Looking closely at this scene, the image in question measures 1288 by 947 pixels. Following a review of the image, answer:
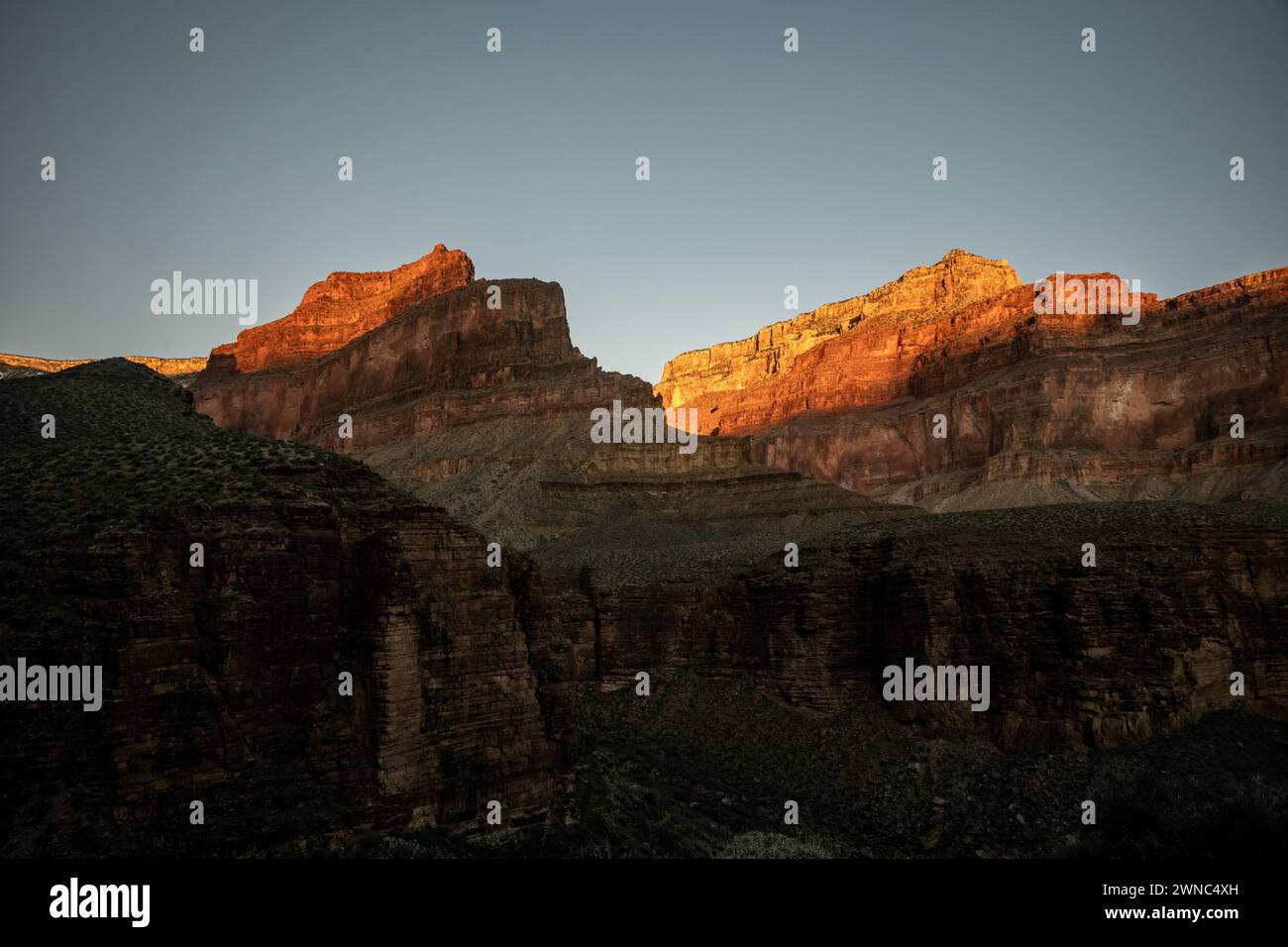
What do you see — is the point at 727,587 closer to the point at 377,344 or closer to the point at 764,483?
the point at 764,483

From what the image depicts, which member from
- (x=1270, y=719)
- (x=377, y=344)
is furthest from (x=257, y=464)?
(x=377, y=344)

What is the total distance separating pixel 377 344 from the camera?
135000 mm

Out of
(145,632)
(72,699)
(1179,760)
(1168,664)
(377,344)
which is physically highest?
(377,344)

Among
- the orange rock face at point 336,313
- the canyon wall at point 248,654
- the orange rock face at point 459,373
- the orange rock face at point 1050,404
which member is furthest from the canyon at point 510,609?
the orange rock face at point 336,313

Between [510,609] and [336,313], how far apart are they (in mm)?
154544

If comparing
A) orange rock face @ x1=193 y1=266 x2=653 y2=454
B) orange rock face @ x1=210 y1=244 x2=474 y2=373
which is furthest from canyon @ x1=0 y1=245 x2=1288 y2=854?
orange rock face @ x1=210 y1=244 x2=474 y2=373

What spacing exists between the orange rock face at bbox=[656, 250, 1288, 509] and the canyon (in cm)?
83

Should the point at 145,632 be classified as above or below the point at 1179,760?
above

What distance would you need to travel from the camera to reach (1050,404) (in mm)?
107312

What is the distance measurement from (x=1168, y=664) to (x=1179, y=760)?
3721 mm

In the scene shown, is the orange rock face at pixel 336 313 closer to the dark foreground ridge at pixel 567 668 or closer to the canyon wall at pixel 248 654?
the dark foreground ridge at pixel 567 668

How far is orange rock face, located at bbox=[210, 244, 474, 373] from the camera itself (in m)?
157

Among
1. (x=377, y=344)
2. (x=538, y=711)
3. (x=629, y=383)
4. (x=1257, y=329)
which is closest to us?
(x=538, y=711)

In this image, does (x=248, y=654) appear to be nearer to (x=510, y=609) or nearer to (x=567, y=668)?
(x=510, y=609)
